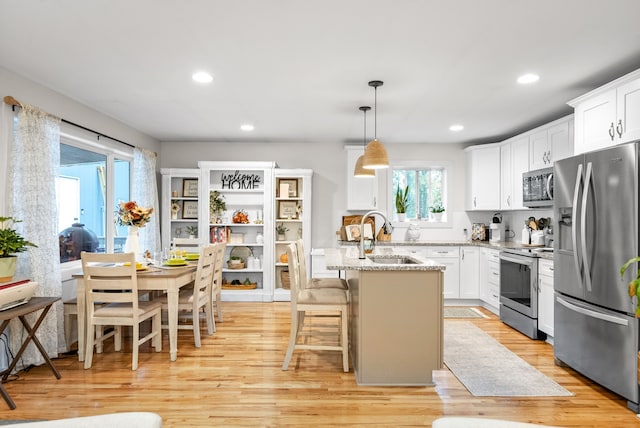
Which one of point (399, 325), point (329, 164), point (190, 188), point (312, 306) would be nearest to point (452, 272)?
point (329, 164)

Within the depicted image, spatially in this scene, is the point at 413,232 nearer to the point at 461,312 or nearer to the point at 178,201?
the point at 461,312

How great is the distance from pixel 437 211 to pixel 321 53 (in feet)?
13.4

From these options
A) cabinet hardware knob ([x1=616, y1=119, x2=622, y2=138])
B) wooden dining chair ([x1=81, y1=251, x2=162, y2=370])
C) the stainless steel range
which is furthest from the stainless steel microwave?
wooden dining chair ([x1=81, y1=251, x2=162, y2=370])

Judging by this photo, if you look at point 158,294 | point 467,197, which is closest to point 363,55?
point 158,294

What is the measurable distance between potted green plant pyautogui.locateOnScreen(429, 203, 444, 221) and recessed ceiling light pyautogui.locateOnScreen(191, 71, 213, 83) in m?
4.13

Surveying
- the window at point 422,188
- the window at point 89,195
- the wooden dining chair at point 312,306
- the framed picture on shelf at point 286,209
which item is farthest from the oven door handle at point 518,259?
the window at point 89,195

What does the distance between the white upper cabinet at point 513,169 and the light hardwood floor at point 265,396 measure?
228 cm

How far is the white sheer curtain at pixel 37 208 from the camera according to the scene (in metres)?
3.37

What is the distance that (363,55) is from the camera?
9.79ft

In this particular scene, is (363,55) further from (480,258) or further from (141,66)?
(480,258)

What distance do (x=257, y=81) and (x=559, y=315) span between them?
10.7 ft

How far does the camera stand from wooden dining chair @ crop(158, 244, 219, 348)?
13.0 feet

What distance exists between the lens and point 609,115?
10.4 ft

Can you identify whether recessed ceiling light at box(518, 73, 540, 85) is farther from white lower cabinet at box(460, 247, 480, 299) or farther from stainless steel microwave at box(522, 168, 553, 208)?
white lower cabinet at box(460, 247, 480, 299)
